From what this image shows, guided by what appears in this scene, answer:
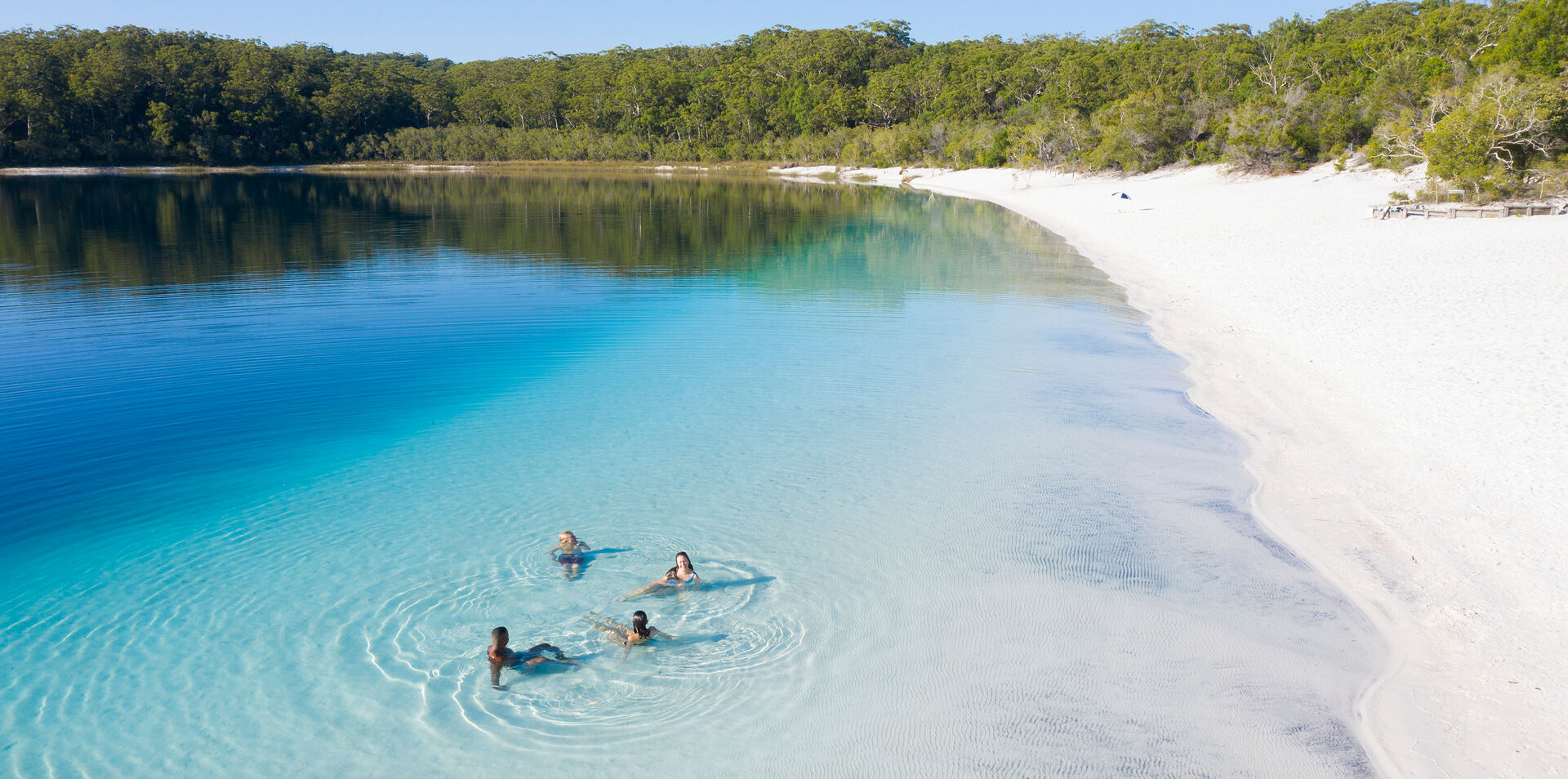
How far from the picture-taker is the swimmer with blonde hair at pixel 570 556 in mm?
9188

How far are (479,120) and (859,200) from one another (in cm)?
9684

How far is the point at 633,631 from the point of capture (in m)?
7.89

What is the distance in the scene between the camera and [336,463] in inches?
480

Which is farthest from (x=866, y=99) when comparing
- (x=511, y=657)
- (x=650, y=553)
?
(x=511, y=657)

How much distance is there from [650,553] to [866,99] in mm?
113912

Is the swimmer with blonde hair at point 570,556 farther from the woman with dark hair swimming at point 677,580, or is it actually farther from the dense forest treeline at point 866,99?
the dense forest treeline at point 866,99

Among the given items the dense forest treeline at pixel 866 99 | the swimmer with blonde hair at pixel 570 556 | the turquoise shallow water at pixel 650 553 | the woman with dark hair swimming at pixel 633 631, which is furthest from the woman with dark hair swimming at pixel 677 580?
the dense forest treeline at pixel 866 99


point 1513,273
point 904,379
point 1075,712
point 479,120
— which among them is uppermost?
point 479,120

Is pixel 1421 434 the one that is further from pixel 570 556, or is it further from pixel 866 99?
pixel 866 99

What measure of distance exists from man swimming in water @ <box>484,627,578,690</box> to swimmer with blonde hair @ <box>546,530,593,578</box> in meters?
1.37

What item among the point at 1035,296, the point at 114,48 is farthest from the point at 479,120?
the point at 1035,296

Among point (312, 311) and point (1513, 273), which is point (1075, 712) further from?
point (312, 311)

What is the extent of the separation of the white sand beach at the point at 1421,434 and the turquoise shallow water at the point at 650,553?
550 millimetres

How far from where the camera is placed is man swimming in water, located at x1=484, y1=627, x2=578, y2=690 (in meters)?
7.41
